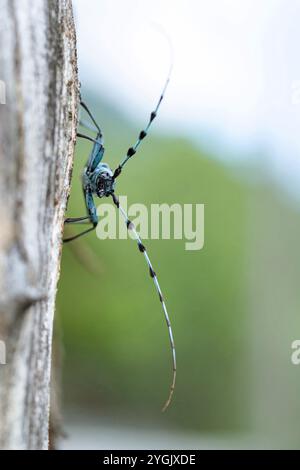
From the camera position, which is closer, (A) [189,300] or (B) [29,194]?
(B) [29,194]

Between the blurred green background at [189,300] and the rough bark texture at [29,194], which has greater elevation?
the blurred green background at [189,300]

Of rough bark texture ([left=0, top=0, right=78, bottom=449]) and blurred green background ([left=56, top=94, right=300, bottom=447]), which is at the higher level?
blurred green background ([left=56, top=94, right=300, bottom=447])

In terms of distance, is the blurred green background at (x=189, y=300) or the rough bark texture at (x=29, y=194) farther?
the blurred green background at (x=189, y=300)

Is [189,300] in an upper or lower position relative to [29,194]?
upper

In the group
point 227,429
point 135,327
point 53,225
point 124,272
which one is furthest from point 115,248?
point 53,225

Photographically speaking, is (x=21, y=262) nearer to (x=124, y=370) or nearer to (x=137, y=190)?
(x=137, y=190)
